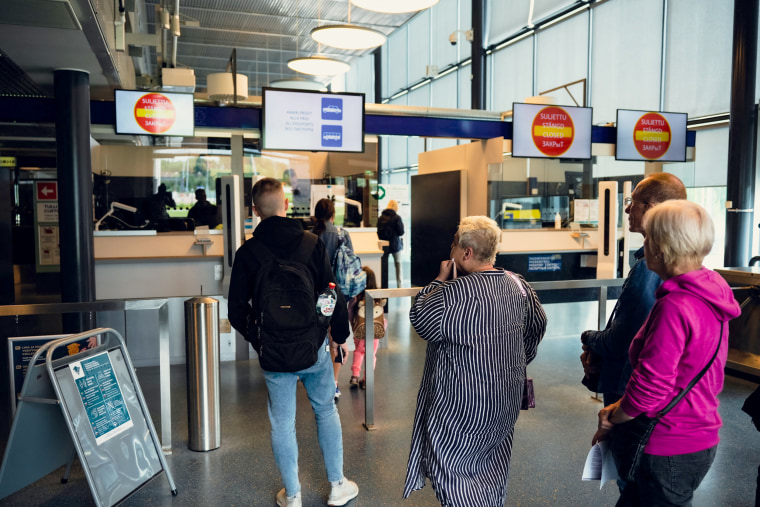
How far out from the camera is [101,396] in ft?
7.96

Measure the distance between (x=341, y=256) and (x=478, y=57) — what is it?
809 cm

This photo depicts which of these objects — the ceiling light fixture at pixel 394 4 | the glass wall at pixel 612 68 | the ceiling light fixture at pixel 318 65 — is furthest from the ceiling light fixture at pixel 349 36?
the ceiling light fixture at pixel 318 65

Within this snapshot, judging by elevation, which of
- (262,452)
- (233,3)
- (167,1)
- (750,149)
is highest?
(233,3)

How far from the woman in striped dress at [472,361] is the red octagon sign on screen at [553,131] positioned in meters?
4.97

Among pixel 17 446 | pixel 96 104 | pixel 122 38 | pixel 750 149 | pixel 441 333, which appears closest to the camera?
pixel 441 333

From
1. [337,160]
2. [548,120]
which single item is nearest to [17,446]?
[548,120]

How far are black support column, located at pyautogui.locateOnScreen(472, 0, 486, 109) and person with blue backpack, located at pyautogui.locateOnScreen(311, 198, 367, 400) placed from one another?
737 centimetres

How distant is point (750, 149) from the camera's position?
6.52 metres

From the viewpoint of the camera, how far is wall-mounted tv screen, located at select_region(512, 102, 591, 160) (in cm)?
659

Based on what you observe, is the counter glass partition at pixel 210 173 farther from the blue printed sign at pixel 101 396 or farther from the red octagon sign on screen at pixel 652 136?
the blue printed sign at pixel 101 396

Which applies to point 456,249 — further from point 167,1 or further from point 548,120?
point 167,1

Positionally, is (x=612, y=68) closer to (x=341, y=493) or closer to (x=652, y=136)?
(x=652, y=136)

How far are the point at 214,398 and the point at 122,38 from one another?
3.47 meters

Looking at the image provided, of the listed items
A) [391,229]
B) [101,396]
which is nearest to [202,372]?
[101,396]
